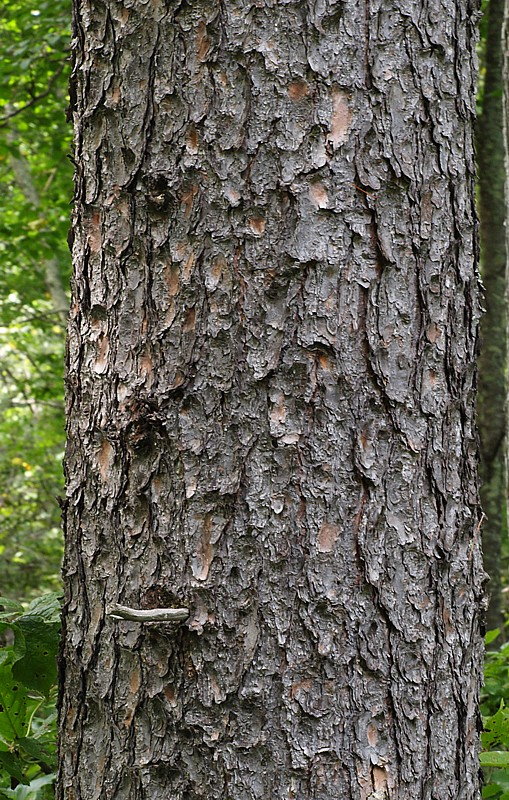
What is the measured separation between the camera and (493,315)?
255 inches

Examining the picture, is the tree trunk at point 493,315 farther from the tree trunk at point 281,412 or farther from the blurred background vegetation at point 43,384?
the tree trunk at point 281,412

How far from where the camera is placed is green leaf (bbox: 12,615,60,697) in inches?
64.5

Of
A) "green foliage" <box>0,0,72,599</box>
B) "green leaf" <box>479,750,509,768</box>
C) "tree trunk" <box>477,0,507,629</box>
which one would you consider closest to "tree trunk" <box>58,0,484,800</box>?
"green leaf" <box>479,750,509,768</box>

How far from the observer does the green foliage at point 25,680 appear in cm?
162

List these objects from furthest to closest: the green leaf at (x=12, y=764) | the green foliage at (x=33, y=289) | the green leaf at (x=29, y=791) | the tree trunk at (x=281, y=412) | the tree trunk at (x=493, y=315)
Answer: the green foliage at (x=33, y=289), the tree trunk at (x=493, y=315), the green leaf at (x=12, y=764), the green leaf at (x=29, y=791), the tree trunk at (x=281, y=412)

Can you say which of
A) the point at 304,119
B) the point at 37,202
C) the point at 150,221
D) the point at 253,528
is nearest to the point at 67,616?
the point at 253,528

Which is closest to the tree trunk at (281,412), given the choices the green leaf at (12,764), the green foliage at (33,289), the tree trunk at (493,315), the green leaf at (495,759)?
the green leaf at (495,759)

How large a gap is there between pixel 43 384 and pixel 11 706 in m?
8.70

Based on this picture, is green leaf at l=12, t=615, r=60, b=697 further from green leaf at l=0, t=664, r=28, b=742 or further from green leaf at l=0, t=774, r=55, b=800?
green leaf at l=0, t=774, r=55, b=800

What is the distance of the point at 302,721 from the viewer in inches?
47.8

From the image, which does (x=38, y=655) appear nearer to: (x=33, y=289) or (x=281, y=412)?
(x=281, y=412)

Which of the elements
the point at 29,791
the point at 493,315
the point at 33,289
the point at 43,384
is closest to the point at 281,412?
the point at 29,791

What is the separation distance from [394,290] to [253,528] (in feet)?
1.52

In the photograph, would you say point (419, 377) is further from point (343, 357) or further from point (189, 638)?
point (189, 638)
